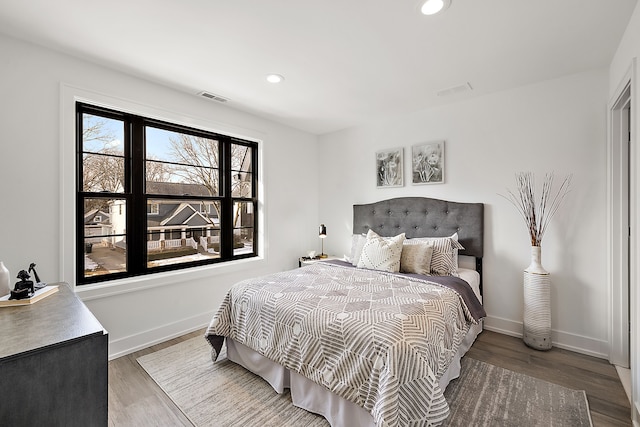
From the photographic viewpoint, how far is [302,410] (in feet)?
6.06

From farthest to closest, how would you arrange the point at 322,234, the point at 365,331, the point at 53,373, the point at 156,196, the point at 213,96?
the point at 322,234
the point at 213,96
the point at 156,196
the point at 365,331
the point at 53,373

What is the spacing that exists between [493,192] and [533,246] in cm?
66

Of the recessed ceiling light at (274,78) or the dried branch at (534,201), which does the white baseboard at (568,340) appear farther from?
the recessed ceiling light at (274,78)

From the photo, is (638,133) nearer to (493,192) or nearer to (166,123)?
(493,192)

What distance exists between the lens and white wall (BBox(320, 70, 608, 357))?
2.54m

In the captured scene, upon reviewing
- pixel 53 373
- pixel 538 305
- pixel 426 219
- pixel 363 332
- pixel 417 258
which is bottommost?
pixel 538 305

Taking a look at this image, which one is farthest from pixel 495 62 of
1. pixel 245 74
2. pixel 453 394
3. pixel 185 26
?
pixel 453 394

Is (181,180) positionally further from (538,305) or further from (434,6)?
(538,305)

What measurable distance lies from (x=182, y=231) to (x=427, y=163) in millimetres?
2905

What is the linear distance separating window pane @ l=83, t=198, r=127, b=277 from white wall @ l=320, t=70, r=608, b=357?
3050 millimetres

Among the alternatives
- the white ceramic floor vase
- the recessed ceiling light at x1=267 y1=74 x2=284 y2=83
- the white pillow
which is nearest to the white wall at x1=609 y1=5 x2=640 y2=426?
the white ceramic floor vase

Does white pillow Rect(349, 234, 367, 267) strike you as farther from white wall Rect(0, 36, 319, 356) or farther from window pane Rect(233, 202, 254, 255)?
window pane Rect(233, 202, 254, 255)

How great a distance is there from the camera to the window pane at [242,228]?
12.1ft

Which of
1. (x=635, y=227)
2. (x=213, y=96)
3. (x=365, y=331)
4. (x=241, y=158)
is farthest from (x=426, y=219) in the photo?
(x=213, y=96)
